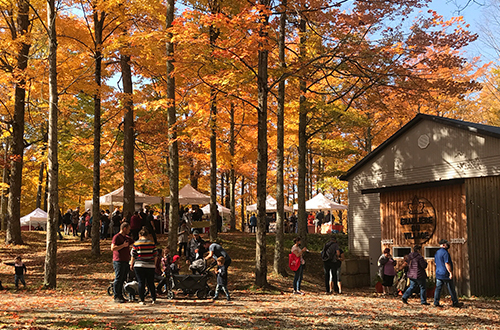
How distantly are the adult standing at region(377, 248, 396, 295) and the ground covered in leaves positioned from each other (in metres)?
1.36

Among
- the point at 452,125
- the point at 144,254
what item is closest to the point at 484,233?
the point at 452,125

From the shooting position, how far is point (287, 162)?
146 ft

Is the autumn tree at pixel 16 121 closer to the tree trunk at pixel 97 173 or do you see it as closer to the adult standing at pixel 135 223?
the tree trunk at pixel 97 173

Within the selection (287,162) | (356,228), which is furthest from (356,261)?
(287,162)

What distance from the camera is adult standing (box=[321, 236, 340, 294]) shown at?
15202mm

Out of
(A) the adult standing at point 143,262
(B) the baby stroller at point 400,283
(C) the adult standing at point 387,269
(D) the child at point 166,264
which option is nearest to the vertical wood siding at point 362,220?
(B) the baby stroller at point 400,283

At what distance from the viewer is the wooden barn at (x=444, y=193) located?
49.4 feet

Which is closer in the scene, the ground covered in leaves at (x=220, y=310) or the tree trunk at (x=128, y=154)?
the ground covered in leaves at (x=220, y=310)

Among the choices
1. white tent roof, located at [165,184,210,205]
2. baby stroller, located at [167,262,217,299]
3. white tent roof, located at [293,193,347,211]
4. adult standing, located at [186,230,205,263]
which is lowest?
baby stroller, located at [167,262,217,299]

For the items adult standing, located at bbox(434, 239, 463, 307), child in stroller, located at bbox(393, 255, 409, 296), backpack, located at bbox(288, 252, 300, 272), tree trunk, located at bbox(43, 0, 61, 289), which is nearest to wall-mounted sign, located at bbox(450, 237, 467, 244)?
child in stroller, located at bbox(393, 255, 409, 296)

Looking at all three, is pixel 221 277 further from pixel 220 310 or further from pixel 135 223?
pixel 135 223

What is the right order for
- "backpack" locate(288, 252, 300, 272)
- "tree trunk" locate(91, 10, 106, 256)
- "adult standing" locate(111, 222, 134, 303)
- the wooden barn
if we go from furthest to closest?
"tree trunk" locate(91, 10, 106, 256)
the wooden barn
"backpack" locate(288, 252, 300, 272)
"adult standing" locate(111, 222, 134, 303)

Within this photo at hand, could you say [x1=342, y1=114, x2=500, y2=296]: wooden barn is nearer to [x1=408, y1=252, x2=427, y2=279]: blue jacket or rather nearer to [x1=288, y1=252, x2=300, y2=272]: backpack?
[x1=408, y1=252, x2=427, y2=279]: blue jacket

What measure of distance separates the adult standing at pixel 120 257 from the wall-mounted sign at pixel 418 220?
1010 cm
